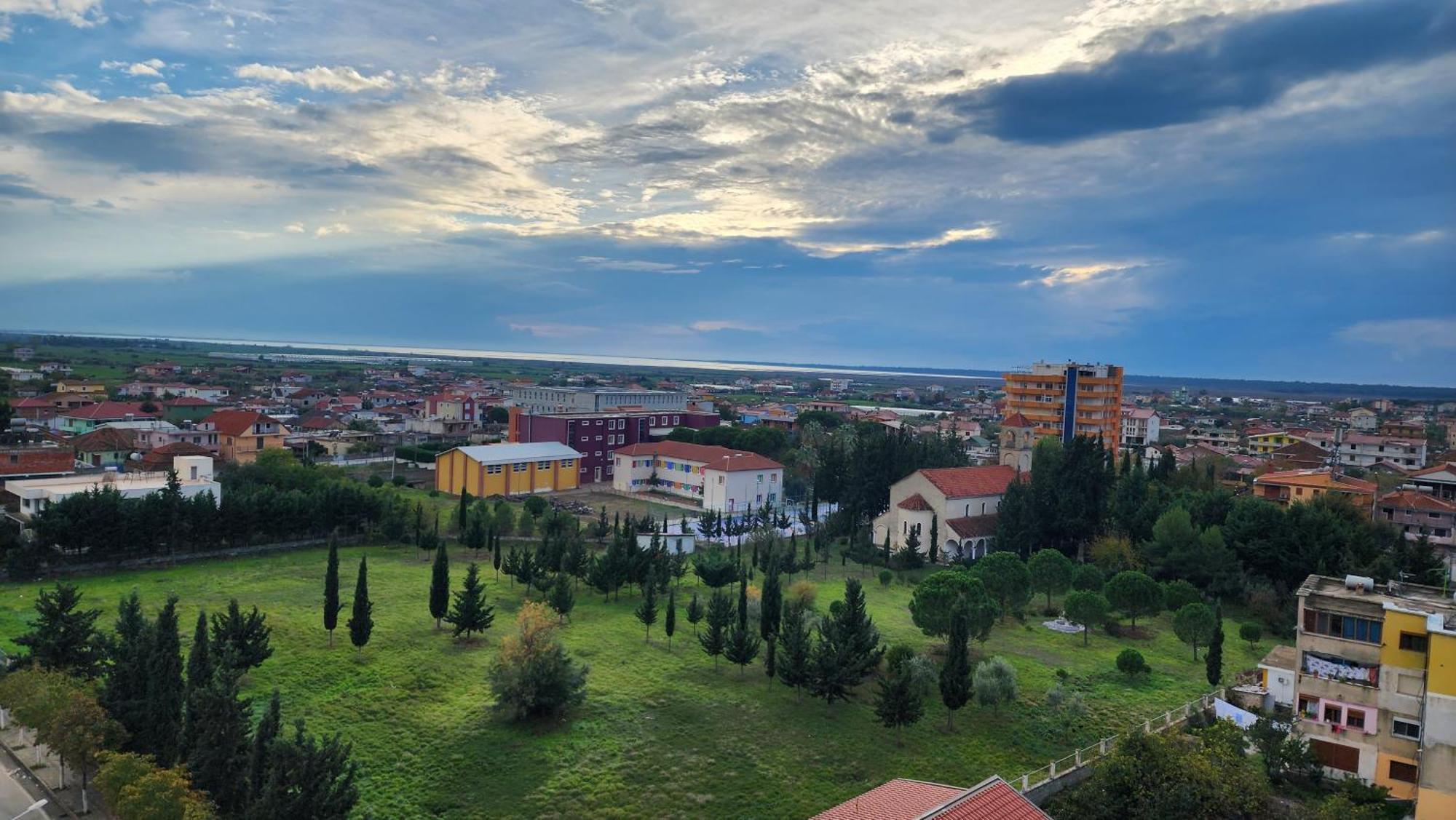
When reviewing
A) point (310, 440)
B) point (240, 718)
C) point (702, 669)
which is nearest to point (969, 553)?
point (702, 669)

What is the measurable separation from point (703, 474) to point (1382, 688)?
44.5 meters

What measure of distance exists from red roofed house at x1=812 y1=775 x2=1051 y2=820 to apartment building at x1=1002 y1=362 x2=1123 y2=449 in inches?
2457

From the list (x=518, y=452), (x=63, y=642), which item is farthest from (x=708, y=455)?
(x=63, y=642)

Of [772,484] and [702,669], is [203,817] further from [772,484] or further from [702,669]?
[772,484]

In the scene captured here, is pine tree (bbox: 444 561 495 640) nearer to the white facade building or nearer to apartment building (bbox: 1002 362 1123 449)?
the white facade building

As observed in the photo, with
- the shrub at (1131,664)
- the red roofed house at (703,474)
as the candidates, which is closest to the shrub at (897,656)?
the shrub at (1131,664)

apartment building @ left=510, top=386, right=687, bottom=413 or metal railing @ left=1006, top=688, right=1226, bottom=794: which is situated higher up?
apartment building @ left=510, top=386, right=687, bottom=413

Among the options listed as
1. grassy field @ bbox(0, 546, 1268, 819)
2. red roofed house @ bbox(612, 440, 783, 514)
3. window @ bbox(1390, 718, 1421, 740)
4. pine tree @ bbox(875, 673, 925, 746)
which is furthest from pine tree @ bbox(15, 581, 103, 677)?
red roofed house @ bbox(612, 440, 783, 514)

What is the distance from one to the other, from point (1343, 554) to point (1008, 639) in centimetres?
1635

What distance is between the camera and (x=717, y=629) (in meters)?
28.4

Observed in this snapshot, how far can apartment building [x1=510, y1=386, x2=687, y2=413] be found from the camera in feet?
290

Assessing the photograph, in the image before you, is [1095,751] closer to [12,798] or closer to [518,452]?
[12,798]

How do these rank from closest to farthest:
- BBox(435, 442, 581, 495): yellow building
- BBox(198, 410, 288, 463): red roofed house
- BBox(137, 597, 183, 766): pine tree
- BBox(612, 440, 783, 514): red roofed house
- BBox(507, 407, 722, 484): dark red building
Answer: BBox(137, 597, 183, 766): pine tree
BBox(435, 442, 581, 495): yellow building
BBox(612, 440, 783, 514): red roofed house
BBox(198, 410, 288, 463): red roofed house
BBox(507, 407, 722, 484): dark red building

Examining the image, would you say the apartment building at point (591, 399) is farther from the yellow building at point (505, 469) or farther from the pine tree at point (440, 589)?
the pine tree at point (440, 589)
